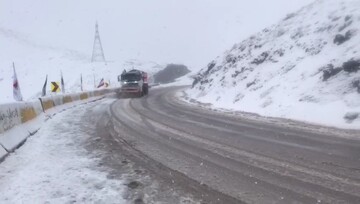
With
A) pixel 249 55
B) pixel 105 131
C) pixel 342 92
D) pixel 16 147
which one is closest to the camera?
pixel 16 147

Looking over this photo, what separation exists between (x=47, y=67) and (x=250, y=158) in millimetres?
55413

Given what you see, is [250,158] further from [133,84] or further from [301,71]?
[133,84]

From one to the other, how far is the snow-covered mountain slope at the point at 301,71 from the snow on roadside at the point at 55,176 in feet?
26.9

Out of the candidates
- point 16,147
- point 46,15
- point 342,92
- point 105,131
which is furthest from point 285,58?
point 46,15

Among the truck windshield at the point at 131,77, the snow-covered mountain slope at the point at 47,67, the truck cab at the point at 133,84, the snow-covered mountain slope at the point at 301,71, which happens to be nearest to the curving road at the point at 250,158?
the snow-covered mountain slope at the point at 301,71

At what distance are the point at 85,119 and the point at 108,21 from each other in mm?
72698

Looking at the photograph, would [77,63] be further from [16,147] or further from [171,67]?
[16,147]

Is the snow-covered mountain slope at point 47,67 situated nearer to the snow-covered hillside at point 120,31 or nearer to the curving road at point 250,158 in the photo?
the snow-covered hillside at point 120,31

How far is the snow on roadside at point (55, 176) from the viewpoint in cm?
605

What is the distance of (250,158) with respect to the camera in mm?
8312

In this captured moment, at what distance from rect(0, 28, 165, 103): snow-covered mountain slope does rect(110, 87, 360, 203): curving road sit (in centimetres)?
3535

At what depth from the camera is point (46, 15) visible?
8956cm

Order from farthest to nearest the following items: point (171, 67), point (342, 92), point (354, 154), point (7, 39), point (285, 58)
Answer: point (7, 39) < point (171, 67) < point (285, 58) < point (342, 92) < point (354, 154)

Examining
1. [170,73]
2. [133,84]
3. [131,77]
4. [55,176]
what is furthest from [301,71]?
[170,73]
